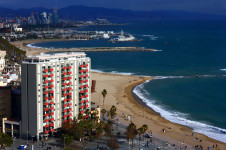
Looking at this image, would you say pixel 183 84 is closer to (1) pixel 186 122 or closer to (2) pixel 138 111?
(2) pixel 138 111

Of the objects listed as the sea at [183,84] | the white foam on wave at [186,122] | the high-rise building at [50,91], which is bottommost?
the white foam on wave at [186,122]

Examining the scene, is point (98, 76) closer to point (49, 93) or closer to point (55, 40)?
point (49, 93)

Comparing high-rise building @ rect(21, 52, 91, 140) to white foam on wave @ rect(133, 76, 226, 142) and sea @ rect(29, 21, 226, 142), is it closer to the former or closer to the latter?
white foam on wave @ rect(133, 76, 226, 142)

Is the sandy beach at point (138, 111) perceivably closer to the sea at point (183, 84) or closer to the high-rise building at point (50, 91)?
the sea at point (183, 84)

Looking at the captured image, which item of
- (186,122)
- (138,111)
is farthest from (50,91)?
(186,122)

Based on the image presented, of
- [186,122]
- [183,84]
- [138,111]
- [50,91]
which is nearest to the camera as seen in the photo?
[50,91]

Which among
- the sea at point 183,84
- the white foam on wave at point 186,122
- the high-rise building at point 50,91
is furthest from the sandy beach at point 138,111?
the high-rise building at point 50,91
